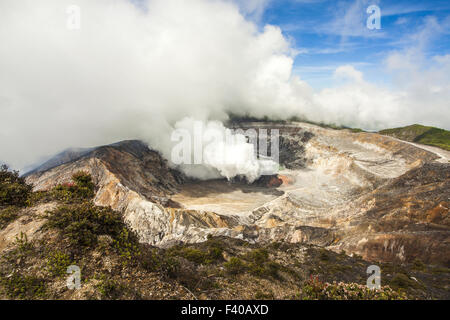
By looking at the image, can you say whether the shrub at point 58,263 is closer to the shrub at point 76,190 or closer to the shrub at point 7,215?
the shrub at point 7,215

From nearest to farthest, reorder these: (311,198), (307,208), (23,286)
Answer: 1. (23,286)
2. (307,208)
3. (311,198)

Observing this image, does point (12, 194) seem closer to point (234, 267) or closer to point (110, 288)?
point (110, 288)

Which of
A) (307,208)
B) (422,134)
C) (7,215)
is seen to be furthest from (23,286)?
(422,134)

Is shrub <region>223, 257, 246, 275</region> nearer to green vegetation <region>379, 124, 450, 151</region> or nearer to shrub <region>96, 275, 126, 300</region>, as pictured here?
shrub <region>96, 275, 126, 300</region>

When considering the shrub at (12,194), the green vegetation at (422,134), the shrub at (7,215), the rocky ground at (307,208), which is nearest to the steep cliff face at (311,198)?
the rocky ground at (307,208)

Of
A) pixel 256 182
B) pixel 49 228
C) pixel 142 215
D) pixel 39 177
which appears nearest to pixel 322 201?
pixel 256 182

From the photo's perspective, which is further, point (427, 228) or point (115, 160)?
point (115, 160)

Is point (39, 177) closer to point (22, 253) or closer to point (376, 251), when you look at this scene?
point (22, 253)

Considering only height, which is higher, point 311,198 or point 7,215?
point 7,215
